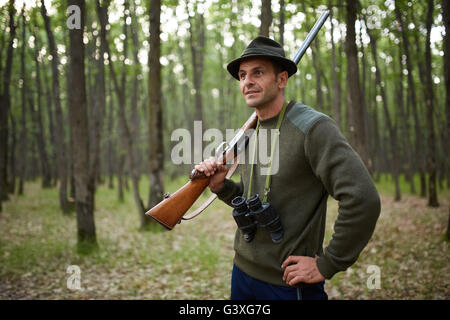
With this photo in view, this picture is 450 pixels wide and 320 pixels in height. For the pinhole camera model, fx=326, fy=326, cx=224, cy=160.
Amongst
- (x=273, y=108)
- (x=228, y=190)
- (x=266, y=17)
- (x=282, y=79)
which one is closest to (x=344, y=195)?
(x=273, y=108)

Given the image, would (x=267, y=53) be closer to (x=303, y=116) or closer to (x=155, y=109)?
(x=303, y=116)

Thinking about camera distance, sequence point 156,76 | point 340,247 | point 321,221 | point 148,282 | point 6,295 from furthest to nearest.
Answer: point 156,76
point 148,282
point 6,295
point 321,221
point 340,247

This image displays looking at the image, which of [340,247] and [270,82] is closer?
[340,247]

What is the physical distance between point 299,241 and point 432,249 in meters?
6.62

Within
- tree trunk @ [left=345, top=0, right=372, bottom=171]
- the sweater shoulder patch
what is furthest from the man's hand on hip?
tree trunk @ [left=345, top=0, right=372, bottom=171]

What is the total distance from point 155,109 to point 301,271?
834 cm

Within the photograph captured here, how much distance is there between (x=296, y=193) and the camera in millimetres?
2105

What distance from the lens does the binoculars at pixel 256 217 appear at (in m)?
2.06

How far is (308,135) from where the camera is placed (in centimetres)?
196

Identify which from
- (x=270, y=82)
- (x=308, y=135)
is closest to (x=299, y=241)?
(x=308, y=135)

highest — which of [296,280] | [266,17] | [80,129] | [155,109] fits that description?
[266,17]
